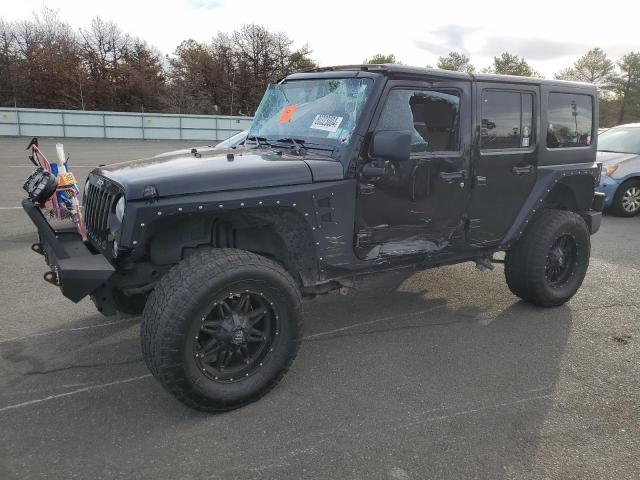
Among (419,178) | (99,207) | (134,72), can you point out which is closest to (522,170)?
(419,178)

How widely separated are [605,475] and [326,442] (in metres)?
1.44

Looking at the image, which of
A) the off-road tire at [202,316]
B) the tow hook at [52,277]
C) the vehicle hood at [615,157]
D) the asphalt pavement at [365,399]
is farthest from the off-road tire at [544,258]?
the vehicle hood at [615,157]

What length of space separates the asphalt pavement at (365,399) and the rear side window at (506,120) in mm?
1576

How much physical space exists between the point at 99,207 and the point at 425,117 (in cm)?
239

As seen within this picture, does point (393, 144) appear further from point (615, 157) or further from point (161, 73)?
point (161, 73)

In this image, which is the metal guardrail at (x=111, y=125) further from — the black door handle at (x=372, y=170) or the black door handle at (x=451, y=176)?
the black door handle at (x=372, y=170)

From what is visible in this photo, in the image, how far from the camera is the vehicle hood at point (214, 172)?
282 cm

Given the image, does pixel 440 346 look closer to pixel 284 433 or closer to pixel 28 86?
pixel 284 433

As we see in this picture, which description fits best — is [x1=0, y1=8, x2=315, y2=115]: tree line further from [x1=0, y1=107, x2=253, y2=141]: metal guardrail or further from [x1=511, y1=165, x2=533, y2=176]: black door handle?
[x1=511, y1=165, x2=533, y2=176]: black door handle

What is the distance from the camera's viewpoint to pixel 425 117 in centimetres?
376

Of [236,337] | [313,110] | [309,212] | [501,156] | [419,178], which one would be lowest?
[236,337]

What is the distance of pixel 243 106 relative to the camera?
1957 inches

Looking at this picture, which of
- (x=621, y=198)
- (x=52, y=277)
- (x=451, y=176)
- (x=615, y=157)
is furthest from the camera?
(x=615, y=157)

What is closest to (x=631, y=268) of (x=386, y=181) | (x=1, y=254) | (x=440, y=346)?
(x=440, y=346)
